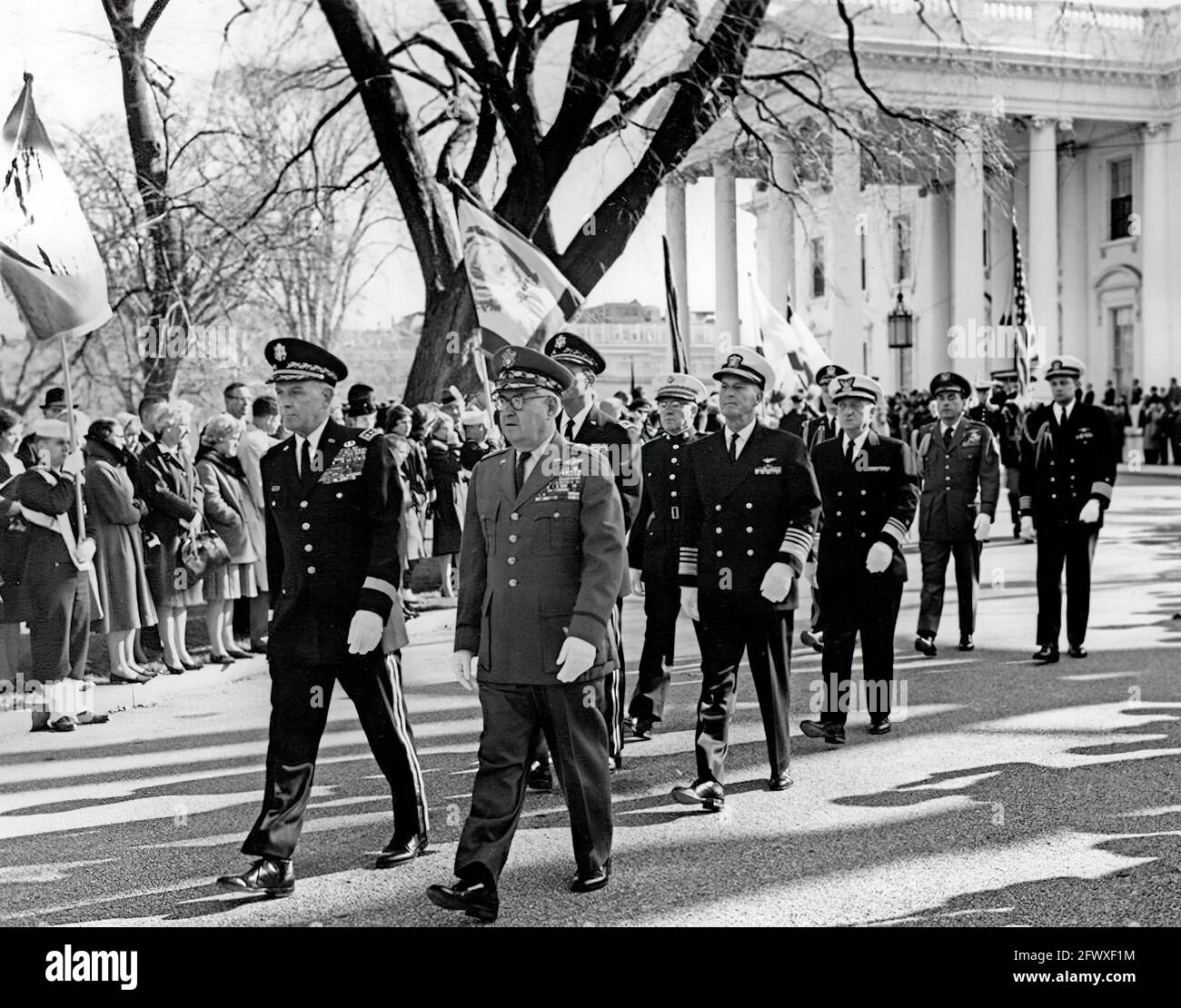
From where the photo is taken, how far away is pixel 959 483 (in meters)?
12.1

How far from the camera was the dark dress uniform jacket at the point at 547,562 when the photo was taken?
5.73 m

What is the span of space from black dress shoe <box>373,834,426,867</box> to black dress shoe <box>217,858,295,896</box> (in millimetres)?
→ 475

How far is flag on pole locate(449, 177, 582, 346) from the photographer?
11.6m

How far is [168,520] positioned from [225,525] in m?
0.66

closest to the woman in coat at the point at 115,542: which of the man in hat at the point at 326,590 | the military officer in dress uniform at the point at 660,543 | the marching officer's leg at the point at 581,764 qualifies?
the military officer in dress uniform at the point at 660,543

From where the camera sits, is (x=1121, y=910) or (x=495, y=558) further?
(x=495, y=558)

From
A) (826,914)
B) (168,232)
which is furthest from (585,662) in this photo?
(168,232)

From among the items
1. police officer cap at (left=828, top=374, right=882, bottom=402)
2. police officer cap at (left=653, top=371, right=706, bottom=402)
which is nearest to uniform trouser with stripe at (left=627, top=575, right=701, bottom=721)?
police officer cap at (left=653, top=371, right=706, bottom=402)

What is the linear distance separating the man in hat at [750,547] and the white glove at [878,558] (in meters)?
1.19

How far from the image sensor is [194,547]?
11141 millimetres

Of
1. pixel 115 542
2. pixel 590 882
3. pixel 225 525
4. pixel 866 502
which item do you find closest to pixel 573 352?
pixel 866 502
